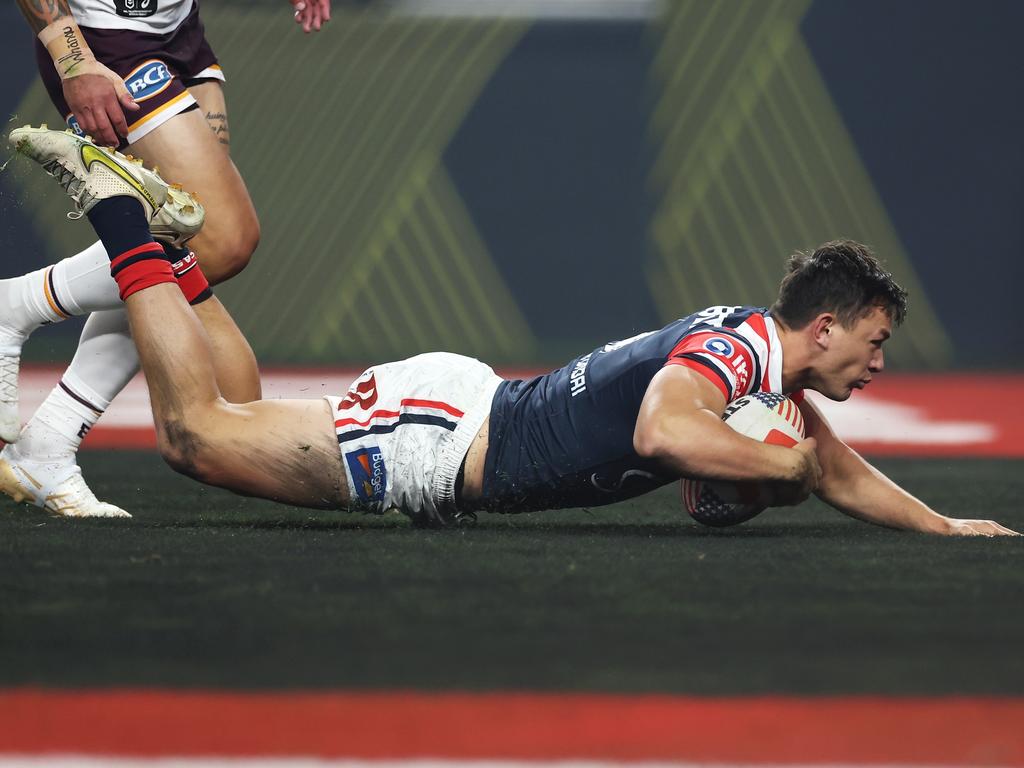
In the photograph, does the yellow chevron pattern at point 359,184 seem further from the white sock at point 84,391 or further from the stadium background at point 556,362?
the white sock at point 84,391

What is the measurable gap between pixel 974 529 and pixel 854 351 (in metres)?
0.51

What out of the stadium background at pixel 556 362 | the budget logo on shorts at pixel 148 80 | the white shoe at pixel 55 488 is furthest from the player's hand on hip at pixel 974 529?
the budget logo on shorts at pixel 148 80

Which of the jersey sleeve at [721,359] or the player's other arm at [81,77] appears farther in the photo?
the player's other arm at [81,77]

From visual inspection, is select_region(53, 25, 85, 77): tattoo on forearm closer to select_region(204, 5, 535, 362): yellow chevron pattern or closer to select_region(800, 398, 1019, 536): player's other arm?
select_region(800, 398, 1019, 536): player's other arm

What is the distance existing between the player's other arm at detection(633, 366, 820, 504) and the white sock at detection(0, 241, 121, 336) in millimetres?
1310

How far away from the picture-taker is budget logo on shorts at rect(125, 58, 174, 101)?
322 centimetres

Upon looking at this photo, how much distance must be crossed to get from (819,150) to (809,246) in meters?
0.66

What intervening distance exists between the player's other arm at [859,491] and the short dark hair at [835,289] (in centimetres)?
27

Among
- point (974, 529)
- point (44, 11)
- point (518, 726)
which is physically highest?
point (44, 11)

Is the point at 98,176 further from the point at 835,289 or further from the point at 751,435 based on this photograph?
the point at 835,289

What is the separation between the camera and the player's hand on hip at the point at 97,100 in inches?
120

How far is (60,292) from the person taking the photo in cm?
310

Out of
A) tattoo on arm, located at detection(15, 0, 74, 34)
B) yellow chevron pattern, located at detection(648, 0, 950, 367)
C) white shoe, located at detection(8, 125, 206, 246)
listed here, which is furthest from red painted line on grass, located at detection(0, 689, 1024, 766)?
yellow chevron pattern, located at detection(648, 0, 950, 367)

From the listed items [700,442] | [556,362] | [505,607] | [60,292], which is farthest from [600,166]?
[505,607]
